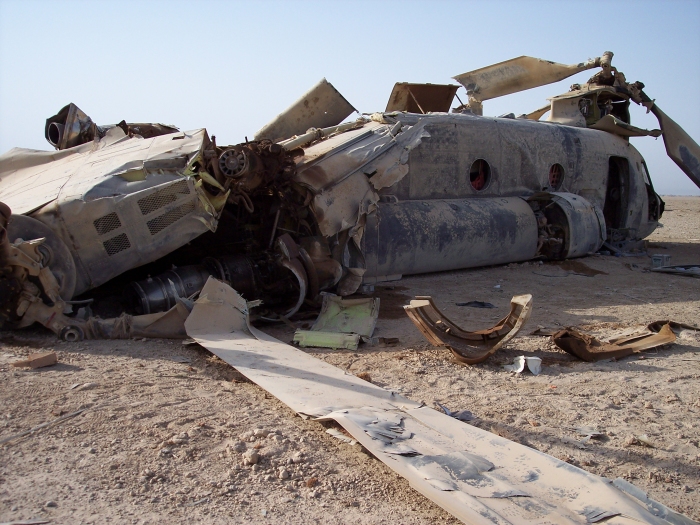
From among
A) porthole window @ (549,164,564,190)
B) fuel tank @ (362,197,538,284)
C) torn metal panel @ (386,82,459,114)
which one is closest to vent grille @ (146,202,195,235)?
fuel tank @ (362,197,538,284)

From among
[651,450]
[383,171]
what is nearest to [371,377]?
[651,450]

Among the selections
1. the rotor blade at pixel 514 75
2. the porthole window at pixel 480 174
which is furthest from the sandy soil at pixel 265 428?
the rotor blade at pixel 514 75

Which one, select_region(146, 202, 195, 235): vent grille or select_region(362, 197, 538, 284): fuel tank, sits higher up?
select_region(146, 202, 195, 235): vent grille

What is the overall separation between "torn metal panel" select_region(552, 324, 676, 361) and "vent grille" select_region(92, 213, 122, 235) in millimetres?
3681

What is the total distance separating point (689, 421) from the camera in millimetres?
3662

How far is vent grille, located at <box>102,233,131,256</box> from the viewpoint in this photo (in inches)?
207

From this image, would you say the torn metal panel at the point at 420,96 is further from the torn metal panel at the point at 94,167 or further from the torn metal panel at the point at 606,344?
the torn metal panel at the point at 606,344

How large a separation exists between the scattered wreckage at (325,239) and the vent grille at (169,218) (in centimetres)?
1

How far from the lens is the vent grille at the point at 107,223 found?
17.0ft

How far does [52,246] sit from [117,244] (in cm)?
49

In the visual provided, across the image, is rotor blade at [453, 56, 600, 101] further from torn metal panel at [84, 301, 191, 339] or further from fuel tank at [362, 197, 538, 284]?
torn metal panel at [84, 301, 191, 339]

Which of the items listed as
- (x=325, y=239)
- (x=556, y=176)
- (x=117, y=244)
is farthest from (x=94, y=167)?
(x=556, y=176)

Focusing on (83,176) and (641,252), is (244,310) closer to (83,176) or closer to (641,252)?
(83,176)

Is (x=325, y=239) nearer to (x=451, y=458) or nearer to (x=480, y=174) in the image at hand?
(x=480, y=174)
